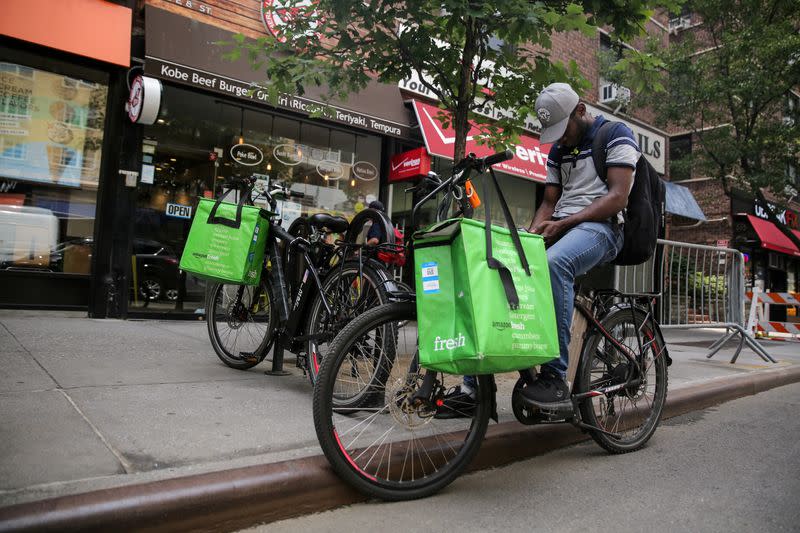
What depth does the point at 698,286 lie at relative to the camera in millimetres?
7016

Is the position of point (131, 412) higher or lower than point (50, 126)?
lower

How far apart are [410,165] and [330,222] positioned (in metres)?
5.97

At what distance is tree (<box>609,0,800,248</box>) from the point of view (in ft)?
39.3

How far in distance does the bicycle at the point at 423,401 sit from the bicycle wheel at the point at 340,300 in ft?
1.84

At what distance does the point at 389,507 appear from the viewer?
233 centimetres

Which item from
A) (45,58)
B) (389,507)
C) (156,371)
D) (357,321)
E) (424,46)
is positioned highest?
(45,58)

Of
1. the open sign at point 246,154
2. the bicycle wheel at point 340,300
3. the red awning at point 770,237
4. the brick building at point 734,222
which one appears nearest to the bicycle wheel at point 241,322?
the bicycle wheel at point 340,300

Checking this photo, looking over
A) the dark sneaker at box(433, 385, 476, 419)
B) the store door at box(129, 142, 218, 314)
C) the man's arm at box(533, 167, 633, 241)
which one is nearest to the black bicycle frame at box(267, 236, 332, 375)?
the dark sneaker at box(433, 385, 476, 419)

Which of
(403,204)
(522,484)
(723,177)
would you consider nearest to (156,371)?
(522,484)

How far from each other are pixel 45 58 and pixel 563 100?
6943 mm

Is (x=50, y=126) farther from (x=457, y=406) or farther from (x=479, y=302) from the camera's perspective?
(x=479, y=302)

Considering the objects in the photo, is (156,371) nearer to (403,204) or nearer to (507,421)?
(507,421)

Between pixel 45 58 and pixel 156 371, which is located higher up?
pixel 45 58

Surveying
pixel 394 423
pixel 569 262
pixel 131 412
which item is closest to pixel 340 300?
pixel 394 423
